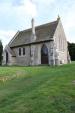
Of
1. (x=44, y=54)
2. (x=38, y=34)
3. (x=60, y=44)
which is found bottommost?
(x=44, y=54)

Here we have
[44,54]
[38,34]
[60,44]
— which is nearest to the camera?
[44,54]

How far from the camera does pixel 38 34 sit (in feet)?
166

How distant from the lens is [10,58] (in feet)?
181

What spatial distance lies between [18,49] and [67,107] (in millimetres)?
44026

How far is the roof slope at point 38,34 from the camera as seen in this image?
1881 inches

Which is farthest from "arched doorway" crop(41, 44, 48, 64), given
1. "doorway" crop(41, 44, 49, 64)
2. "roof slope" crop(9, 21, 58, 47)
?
"roof slope" crop(9, 21, 58, 47)

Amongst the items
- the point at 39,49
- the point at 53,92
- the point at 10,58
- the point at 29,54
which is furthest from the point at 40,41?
the point at 53,92

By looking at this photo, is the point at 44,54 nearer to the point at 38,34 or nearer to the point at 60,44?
the point at 60,44

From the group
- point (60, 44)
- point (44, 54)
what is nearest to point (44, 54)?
point (44, 54)

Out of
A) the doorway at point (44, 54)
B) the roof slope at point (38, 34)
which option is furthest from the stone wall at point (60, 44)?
the doorway at point (44, 54)

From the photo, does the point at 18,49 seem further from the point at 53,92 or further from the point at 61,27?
the point at 53,92

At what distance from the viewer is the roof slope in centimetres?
4777

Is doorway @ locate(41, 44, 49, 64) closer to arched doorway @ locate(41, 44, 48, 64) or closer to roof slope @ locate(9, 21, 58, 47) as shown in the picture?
arched doorway @ locate(41, 44, 48, 64)

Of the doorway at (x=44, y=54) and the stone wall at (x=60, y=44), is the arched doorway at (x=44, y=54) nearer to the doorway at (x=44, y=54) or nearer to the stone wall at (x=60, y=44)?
the doorway at (x=44, y=54)
